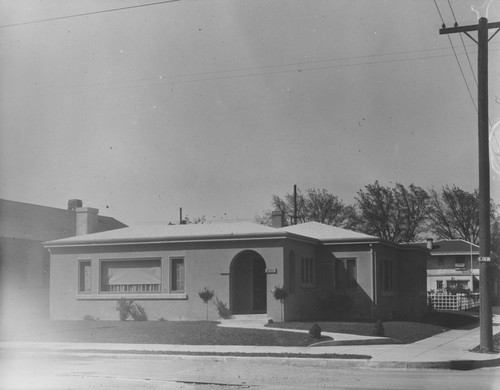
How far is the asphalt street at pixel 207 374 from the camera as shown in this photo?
12.8 metres

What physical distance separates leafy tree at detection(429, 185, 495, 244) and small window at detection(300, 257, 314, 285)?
A: 157 ft

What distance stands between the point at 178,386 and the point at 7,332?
44.7 feet

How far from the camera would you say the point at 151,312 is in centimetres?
2934

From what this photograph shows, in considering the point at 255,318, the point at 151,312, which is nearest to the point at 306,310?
the point at 255,318

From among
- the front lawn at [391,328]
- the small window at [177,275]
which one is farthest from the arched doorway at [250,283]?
the front lawn at [391,328]

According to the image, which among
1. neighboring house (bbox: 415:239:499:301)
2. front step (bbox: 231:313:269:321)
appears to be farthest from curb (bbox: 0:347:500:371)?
neighboring house (bbox: 415:239:499:301)

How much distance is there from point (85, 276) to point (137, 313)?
10.7 ft

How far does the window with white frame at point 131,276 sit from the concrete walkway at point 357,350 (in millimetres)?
8856

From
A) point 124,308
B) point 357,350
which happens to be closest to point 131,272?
point 124,308

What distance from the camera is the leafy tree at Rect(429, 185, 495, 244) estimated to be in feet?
245

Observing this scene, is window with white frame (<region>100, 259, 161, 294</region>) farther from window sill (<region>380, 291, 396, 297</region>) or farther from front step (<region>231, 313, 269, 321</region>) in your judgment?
window sill (<region>380, 291, 396, 297</region>)

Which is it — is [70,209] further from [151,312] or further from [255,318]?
[255,318]

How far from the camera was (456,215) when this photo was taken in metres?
75.8

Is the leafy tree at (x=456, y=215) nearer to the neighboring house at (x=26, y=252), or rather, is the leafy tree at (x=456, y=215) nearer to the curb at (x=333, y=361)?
the neighboring house at (x=26, y=252)
